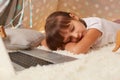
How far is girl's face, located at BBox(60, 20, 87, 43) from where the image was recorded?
3.62 feet

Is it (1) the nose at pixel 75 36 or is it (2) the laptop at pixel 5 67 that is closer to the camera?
(2) the laptop at pixel 5 67

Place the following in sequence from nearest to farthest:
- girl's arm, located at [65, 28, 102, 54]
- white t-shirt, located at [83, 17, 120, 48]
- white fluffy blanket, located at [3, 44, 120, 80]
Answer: white fluffy blanket, located at [3, 44, 120, 80], girl's arm, located at [65, 28, 102, 54], white t-shirt, located at [83, 17, 120, 48]

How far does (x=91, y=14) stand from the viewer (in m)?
1.86

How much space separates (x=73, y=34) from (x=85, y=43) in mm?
86

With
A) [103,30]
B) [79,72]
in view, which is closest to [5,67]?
[79,72]

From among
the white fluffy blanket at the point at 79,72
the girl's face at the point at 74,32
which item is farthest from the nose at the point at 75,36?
the white fluffy blanket at the point at 79,72

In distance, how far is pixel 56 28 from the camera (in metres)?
1.11

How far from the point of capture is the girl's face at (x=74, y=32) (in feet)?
3.62

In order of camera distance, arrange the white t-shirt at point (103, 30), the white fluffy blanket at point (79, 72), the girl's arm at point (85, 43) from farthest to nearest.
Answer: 1. the white t-shirt at point (103, 30)
2. the girl's arm at point (85, 43)
3. the white fluffy blanket at point (79, 72)

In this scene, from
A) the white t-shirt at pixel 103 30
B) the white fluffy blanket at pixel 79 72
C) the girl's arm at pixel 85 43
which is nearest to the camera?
the white fluffy blanket at pixel 79 72

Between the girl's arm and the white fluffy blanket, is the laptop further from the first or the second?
the girl's arm

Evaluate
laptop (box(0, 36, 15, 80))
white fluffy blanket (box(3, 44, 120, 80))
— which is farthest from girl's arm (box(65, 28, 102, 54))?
laptop (box(0, 36, 15, 80))

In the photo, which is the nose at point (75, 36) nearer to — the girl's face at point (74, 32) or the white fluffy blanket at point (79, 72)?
the girl's face at point (74, 32)

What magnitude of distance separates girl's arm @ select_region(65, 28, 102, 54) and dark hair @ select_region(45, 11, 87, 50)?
0.17 ft
